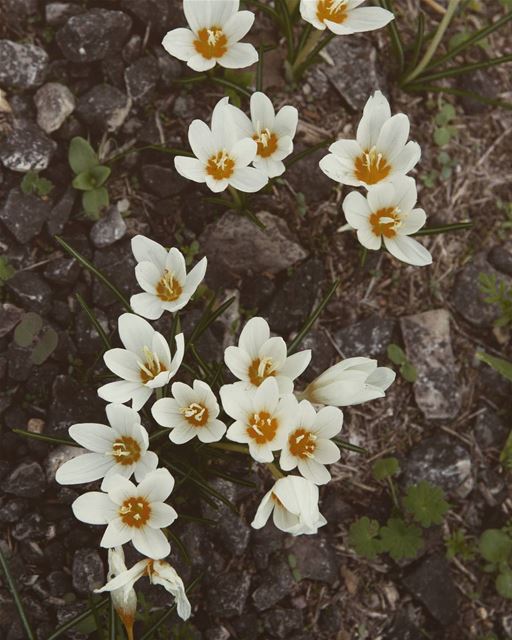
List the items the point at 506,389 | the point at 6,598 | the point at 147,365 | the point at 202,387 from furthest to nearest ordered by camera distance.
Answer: the point at 506,389, the point at 6,598, the point at 147,365, the point at 202,387

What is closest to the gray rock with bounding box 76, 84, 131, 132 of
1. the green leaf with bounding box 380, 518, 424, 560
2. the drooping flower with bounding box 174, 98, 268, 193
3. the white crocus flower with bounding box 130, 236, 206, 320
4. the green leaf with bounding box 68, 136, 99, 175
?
the green leaf with bounding box 68, 136, 99, 175

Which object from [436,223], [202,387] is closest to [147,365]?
[202,387]

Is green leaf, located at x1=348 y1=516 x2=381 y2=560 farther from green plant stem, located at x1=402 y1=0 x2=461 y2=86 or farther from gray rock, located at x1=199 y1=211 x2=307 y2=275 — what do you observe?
green plant stem, located at x1=402 y1=0 x2=461 y2=86

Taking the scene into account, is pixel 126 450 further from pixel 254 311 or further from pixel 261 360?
pixel 254 311

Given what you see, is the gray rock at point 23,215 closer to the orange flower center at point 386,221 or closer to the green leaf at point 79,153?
the green leaf at point 79,153

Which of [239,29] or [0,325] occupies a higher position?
[239,29]

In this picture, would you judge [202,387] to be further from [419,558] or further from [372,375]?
[419,558]
